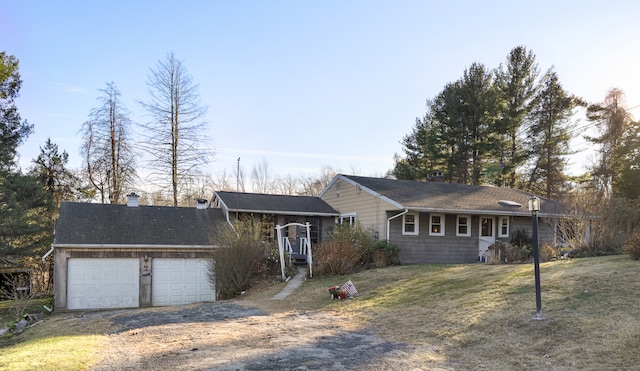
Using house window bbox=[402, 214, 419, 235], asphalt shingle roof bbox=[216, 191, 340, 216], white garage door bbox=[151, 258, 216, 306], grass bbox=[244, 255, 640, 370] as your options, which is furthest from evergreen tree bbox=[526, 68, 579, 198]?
white garage door bbox=[151, 258, 216, 306]

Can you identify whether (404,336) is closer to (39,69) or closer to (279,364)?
(279,364)

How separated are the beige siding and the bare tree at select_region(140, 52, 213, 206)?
32.1 ft

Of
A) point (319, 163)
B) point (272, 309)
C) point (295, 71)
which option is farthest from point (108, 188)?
point (319, 163)

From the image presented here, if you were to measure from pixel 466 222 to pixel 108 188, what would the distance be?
2155 cm

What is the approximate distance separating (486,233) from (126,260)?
1477cm

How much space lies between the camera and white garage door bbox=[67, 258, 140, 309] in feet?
52.1

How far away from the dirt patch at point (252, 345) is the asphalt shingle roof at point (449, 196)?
888 centimetres

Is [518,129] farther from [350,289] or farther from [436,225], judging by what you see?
[350,289]

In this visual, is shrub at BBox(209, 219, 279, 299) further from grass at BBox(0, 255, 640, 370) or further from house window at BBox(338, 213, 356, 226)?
house window at BBox(338, 213, 356, 226)

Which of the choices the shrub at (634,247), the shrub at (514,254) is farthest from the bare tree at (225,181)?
the shrub at (634,247)

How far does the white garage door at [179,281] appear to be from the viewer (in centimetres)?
1716

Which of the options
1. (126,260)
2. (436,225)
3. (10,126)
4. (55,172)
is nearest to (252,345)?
(126,260)

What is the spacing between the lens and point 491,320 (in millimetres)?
7781

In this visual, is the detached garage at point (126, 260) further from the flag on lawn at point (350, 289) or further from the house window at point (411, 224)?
the house window at point (411, 224)
